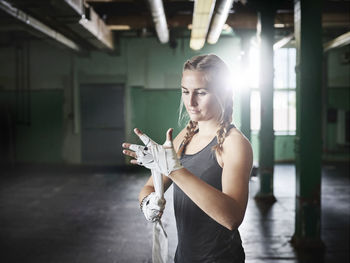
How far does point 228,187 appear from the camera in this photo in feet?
3.94

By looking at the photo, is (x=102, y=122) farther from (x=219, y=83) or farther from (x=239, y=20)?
(x=219, y=83)

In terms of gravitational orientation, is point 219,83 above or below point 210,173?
above

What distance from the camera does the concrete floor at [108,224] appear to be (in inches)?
143

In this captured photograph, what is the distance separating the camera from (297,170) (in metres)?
3.88

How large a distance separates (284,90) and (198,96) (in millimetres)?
9747

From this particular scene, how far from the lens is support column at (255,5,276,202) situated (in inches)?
235

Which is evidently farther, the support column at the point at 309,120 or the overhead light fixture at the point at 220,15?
the overhead light fixture at the point at 220,15

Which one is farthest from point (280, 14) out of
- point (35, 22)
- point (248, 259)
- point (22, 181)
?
point (22, 181)

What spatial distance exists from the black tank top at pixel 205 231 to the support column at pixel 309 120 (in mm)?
2693

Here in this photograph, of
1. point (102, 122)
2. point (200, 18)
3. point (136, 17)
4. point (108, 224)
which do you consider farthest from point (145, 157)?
point (102, 122)

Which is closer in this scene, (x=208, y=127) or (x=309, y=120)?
(x=208, y=127)

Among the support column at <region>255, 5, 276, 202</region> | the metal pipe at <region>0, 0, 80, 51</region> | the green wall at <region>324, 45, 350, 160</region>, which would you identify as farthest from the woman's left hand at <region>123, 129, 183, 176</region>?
the green wall at <region>324, 45, 350, 160</region>

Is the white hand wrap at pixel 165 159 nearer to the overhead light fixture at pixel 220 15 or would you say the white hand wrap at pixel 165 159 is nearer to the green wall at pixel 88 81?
the overhead light fixture at pixel 220 15

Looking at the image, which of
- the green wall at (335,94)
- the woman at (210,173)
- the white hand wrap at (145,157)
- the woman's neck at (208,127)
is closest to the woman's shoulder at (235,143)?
the woman at (210,173)
